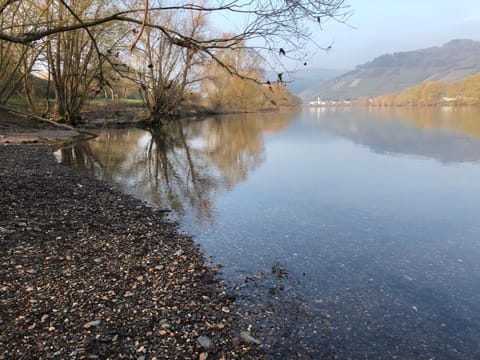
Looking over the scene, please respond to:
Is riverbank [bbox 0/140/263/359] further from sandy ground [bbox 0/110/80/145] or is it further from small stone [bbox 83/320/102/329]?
sandy ground [bbox 0/110/80/145]

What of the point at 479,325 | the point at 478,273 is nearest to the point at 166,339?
the point at 479,325

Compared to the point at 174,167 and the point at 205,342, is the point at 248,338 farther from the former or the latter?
the point at 174,167

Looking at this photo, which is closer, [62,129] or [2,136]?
[2,136]

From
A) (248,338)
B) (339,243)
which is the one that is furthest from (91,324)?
(339,243)

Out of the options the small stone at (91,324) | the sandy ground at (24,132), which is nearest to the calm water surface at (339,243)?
the small stone at (91,324)

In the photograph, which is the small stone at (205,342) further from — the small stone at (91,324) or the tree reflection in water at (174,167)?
the tree reflection in water at (174,167)

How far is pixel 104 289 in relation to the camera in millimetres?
4805

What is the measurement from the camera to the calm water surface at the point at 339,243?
439cm

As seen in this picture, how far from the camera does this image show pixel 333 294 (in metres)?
5.26

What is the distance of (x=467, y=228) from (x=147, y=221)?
6982 mm

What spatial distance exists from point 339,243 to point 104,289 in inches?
174

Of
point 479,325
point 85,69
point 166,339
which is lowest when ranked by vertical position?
point 479,325

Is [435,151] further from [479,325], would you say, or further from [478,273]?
[479,325]

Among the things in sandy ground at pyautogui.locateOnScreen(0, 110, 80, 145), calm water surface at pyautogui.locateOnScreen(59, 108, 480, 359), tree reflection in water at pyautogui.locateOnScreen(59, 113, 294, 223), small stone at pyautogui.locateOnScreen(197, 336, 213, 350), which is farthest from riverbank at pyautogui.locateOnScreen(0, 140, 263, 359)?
sandy ground at pyautogui.locateOnScreen(0, 110, 80, 145)
